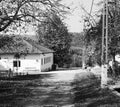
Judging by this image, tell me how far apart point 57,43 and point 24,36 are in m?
49.3

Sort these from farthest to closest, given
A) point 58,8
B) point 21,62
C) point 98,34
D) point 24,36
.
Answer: point 21,62
point 98,34
point 24,36
point 58,8

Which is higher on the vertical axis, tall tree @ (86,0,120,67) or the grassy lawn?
tall tree @ (86,0,120,67)

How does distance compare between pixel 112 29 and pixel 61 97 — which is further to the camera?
pixel 112 29

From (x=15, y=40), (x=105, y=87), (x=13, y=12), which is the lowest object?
(x=105, y=87)

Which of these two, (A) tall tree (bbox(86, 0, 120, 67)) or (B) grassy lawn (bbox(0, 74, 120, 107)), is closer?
(B) grassy lawn (bbox(0, 74, 120, 107))

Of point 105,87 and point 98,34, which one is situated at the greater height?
point 98,34

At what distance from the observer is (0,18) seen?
57.8 ft

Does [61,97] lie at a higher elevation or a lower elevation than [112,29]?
lower

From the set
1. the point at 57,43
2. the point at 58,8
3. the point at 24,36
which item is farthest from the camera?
the point at 57,43

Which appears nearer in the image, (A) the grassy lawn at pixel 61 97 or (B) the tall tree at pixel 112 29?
(A) the grassy lawn at pixel 61 97

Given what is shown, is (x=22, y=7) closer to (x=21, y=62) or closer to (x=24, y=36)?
(x=24, y=36)

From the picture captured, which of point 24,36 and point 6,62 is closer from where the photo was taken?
point 24,36

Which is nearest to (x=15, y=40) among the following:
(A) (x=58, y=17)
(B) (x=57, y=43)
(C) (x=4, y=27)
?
(C) (x=4, y=27)

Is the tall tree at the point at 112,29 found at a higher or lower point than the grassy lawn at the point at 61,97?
higher
